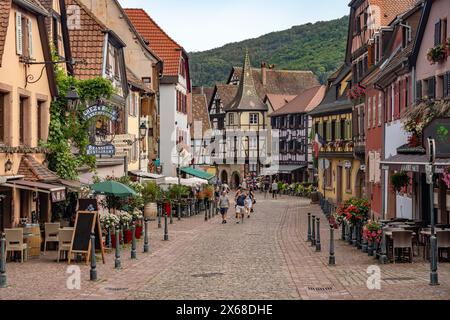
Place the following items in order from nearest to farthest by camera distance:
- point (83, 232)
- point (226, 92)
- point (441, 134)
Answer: point (441, 134), point (83, 232), point (226, 92)

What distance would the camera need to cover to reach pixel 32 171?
78.5ft

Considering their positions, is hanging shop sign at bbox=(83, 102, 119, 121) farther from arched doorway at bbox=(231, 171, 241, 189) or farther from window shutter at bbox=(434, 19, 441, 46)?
A: arched doorway at bbox=(231, 171, 241, 189)

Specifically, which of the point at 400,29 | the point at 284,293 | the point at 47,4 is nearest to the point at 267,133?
the point at 400,29

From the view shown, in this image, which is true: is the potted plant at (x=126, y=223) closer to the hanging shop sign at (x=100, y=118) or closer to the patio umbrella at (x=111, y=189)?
the patio umbrella at (x=111, y=189)

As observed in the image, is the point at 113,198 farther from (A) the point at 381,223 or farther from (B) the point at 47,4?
(A) the point at 381,223

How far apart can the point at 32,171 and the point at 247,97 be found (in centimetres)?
8185

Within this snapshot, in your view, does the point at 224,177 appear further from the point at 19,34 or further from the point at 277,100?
the point at 19,34

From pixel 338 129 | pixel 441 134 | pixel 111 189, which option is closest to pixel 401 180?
pixel 441 134

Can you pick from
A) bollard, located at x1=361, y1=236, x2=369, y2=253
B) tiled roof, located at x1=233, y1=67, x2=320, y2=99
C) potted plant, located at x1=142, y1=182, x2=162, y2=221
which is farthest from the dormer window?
tiled roof, located at x1=233, y1=67, x2=320, y2=99

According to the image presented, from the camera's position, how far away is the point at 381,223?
909 inches

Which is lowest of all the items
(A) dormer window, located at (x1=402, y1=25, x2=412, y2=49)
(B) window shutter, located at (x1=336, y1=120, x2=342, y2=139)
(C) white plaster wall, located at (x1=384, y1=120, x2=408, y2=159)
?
(C) white plaster wall, located at (x1=384, y1=120, x2=408, y2=159)

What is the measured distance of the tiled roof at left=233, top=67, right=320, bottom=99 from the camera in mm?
110312

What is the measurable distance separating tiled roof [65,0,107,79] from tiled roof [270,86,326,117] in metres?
52.0

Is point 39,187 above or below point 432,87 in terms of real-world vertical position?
below
